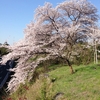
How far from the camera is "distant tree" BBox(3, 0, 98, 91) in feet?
36.5

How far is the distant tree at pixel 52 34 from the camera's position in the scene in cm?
1113

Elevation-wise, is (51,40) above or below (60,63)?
above

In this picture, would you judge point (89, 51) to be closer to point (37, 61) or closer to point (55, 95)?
point (37, 61)

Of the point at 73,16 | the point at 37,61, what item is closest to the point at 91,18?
the point at 73,16

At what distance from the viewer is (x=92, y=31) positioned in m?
12.7

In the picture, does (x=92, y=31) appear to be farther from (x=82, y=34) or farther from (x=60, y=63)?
(x=60, y=63)

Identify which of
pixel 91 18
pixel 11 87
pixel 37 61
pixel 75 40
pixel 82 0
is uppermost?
pixel 82 0

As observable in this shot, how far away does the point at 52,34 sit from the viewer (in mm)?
12586

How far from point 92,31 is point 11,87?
5.99m

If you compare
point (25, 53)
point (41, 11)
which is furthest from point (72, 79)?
point (41, 11)

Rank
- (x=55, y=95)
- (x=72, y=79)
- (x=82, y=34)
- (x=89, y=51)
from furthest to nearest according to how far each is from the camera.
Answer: (x=89, y=51)
(x=82, y=34)
(x=72, y=79)
(x=55, y=95)

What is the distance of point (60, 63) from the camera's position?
728 inches

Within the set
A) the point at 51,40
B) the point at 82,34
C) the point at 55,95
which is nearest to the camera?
the point at 55,95

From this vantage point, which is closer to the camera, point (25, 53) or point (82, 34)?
point (25, 53)
